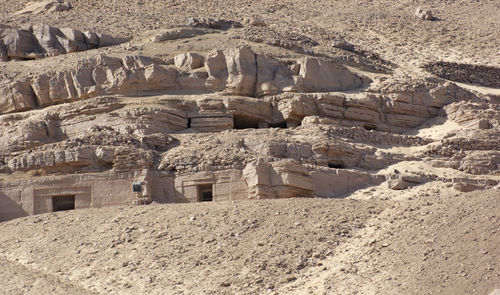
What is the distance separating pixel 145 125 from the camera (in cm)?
2661

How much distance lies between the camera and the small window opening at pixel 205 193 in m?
24.2

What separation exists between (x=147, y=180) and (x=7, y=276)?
18.8 feet

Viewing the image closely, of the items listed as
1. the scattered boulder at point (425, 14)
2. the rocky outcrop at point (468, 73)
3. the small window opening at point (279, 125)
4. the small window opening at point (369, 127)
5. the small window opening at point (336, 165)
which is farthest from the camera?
the scattered boulder at point (425, 14)

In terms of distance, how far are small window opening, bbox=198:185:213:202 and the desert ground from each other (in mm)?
497

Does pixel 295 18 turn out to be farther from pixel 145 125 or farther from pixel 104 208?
pixel 104 208

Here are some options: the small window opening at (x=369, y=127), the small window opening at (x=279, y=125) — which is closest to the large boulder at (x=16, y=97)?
the small window opening at (x=279, y=125)

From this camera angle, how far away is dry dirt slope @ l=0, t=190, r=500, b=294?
17469 millimetres

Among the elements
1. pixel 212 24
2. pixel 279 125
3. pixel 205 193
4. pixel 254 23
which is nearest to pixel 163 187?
pixel 205 193

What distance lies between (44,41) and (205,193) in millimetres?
11802

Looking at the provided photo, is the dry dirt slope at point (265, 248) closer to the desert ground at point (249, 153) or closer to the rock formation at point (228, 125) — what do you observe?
the desert ground at point (249, 153)

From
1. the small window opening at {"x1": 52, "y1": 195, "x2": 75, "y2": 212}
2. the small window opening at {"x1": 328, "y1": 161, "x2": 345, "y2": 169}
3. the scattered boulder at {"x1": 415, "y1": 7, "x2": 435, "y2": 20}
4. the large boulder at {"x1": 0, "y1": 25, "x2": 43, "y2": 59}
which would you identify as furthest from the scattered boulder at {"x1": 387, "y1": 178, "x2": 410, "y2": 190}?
the scattered boulder at {"x1": 415, "y1": 7, "x2": 435, "y2": 20}

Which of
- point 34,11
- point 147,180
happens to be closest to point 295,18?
point 34,11

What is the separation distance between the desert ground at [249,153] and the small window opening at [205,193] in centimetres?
50

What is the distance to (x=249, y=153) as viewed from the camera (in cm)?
2464
